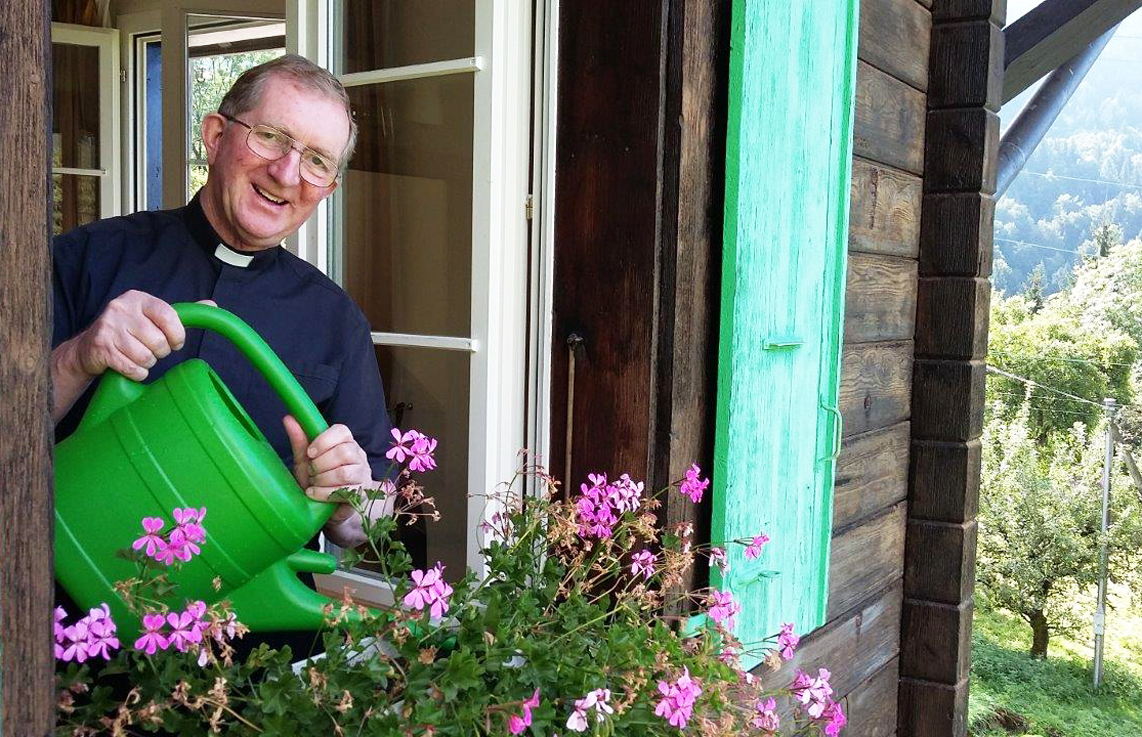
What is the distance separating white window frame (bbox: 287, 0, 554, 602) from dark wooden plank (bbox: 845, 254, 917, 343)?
100cm

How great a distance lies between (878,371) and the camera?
2.78 metres

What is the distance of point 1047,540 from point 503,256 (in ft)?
26.0

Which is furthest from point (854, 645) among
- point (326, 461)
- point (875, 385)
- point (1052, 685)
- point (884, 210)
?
point (1052, 685)

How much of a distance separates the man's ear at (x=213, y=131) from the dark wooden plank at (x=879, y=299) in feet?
5.12

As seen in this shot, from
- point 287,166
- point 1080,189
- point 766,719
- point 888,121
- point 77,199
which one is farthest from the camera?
point 1080,189

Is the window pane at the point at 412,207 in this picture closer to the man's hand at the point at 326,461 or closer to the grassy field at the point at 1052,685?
the man's hand at the point at 326,461

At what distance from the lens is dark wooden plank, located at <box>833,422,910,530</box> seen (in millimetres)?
2590

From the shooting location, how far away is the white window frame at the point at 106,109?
4656 mm

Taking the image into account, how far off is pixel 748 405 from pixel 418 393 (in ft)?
2.02

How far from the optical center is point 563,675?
107 cm

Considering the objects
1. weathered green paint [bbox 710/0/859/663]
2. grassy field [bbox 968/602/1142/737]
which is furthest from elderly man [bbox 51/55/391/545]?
grassy field [bbox 968/602/1142/737]

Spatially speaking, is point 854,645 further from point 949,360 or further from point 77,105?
point 77,105

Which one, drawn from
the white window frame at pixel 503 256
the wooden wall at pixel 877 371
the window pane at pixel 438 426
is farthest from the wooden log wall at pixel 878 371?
the white window frame at pixel 503 256

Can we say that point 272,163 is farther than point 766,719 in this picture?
Yes
